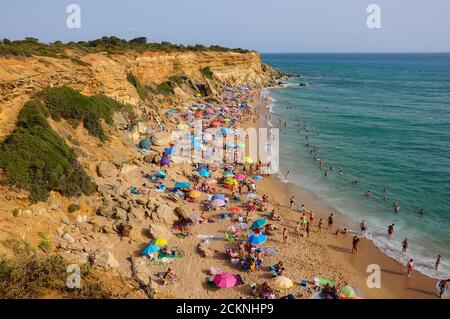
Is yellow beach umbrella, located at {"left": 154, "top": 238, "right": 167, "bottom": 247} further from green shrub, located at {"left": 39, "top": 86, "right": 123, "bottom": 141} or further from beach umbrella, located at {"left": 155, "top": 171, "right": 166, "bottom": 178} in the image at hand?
green shrub, located at {"left": 39, "top": 86, "right": 123, "bottom": 141}

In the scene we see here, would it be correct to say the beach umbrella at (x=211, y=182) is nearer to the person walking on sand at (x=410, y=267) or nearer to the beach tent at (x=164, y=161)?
the beach tent at (x=164, y=161)

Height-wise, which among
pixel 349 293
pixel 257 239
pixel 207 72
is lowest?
pixel 349 293

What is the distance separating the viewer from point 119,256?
15.3 m

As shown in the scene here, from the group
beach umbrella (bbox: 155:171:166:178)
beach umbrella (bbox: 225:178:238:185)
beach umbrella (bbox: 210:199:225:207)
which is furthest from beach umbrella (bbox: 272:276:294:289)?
beach umbrella (bbox: 155:171:166:178)

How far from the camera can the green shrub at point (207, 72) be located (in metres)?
64.5

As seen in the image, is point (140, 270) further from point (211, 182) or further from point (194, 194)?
point (211, 182)

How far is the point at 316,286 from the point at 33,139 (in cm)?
1464

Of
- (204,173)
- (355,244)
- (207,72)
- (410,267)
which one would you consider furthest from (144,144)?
(207,72)

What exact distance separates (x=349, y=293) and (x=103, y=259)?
32.5 feet

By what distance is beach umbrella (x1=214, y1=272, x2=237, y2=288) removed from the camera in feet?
46.5

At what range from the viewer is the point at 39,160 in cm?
1587

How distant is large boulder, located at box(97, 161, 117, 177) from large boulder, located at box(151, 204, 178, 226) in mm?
4191
